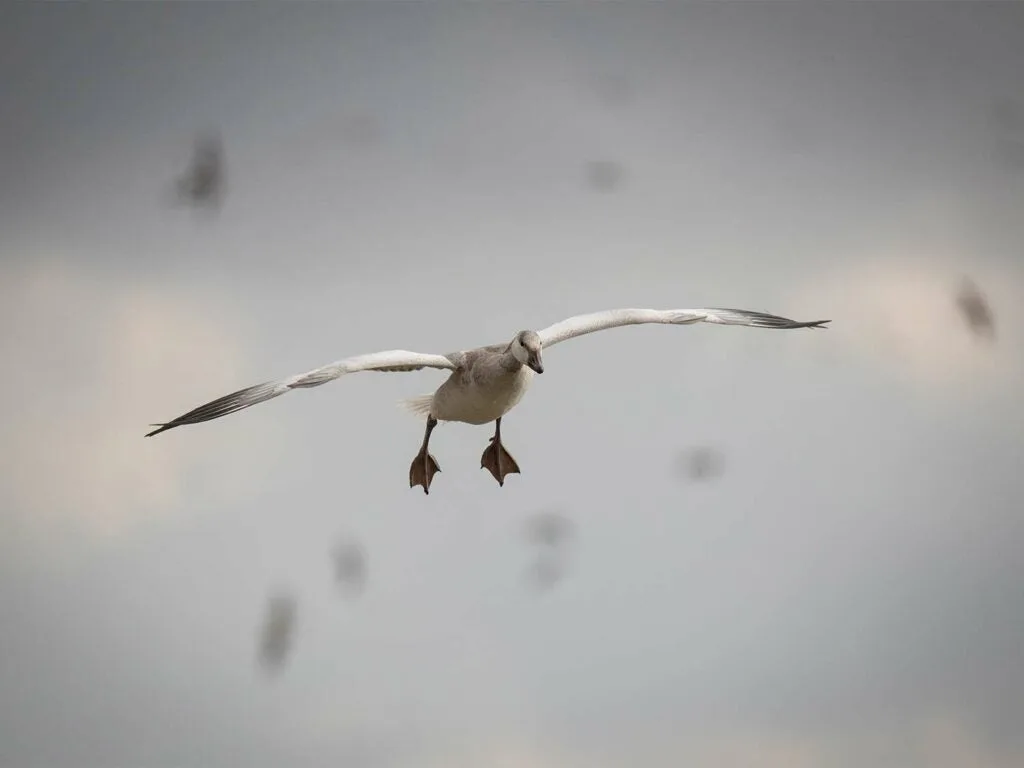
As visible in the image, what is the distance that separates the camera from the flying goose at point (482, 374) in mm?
8172

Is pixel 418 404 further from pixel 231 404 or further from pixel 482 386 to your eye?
pixel 231 404

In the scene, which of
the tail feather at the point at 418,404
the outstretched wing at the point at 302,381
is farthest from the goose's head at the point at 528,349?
the tail feather at the point at 418,404

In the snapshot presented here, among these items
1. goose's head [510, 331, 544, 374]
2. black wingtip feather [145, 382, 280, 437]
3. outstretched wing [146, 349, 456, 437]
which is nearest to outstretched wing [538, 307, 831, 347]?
goose's head [510, 331, 544, 374]

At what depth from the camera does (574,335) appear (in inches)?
365

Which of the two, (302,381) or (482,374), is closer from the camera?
(302,381)

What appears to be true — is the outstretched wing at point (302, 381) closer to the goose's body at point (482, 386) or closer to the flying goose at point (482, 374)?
the flying goose at point (482, 374)

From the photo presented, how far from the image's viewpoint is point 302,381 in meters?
8.18

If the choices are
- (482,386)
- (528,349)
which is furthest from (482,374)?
(528,349)

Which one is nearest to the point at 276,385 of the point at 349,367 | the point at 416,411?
the point at 349,367

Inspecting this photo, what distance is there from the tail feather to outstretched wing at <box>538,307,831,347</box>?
129cm

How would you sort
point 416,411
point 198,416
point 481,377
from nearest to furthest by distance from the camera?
point 198,416
point 481,377
point 416,411

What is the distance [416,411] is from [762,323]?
8.64ft

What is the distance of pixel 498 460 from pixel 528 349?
1875 millimetres

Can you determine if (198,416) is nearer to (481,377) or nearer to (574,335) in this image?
(481,377)
